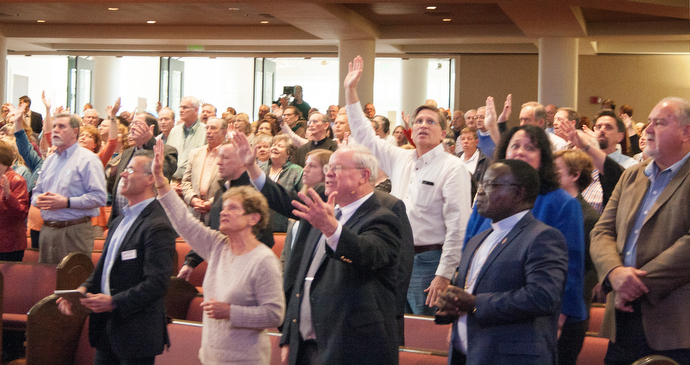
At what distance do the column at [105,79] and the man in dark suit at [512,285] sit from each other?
16079 millimetres

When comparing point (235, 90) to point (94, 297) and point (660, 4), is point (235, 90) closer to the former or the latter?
point (660, 4)

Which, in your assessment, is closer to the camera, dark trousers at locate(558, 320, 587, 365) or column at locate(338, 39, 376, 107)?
dark trousers at locate(558, 320, 587, 365)

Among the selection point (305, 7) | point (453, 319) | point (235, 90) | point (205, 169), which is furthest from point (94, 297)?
point (235, 90)

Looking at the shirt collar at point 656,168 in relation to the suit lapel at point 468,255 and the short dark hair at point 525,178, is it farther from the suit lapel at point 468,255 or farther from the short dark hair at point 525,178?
the suit lapel at point 468,255

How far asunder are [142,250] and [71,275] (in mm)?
1496

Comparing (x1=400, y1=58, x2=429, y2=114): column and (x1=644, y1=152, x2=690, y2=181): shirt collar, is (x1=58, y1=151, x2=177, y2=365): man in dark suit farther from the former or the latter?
(x1=400, y1=58, x2=429, y2=114): column

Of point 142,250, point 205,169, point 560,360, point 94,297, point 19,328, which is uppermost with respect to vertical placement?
point 205,169

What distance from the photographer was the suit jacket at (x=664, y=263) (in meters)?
2.38

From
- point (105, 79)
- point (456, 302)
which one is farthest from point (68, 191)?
point (105, 79)

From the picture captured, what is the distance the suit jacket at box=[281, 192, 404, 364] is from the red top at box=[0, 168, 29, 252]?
316 centimetres

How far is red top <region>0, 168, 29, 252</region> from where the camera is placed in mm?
4805

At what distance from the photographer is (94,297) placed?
2836 mm

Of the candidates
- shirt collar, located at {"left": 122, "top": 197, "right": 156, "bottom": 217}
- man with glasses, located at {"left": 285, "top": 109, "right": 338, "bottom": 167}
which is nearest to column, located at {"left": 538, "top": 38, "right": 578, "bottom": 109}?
man with glasses, located at {"left": 285, "top": 109, "right": 338, "bottom": 167}

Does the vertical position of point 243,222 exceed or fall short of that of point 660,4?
it falls short
